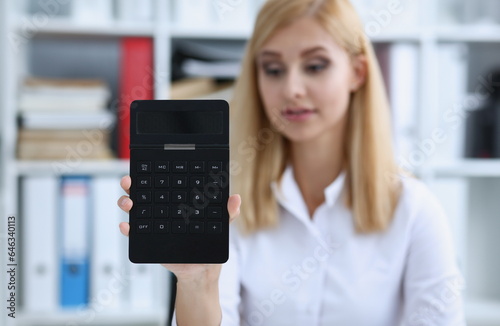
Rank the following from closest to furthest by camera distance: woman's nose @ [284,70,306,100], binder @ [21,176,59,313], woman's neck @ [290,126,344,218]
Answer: woman's nose @ [284,70,306,100] < woman's neck @ [290,126,344,218] < binder @ [21,176,59,313]

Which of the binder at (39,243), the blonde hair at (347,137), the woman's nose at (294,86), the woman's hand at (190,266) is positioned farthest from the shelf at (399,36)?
the woman's hand at (190,266)

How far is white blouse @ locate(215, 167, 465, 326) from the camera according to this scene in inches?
36.2

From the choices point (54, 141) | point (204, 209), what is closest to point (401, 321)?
point (204, 209)

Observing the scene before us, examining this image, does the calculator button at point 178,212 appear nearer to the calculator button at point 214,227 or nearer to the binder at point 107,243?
the calculator button at point 214,227

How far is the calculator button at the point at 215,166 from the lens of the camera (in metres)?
0.52

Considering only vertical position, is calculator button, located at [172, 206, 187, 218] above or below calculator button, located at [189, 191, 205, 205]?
below

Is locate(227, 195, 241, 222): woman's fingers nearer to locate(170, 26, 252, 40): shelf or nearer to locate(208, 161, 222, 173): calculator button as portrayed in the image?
locate(208, 161, 222, 173): calculator button

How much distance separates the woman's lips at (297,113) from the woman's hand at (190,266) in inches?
13.4

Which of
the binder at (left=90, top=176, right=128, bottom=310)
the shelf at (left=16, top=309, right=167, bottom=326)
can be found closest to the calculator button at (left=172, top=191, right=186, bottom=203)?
the binder at (left=90, top=176, right=128, bottom=310)

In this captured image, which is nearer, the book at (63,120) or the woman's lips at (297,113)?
the woman's lips at (297,113)

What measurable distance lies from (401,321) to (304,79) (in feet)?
1.34

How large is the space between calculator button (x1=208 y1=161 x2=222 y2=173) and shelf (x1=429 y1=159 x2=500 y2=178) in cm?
107

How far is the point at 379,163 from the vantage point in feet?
3.22

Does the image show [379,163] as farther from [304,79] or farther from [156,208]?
[156,208]
